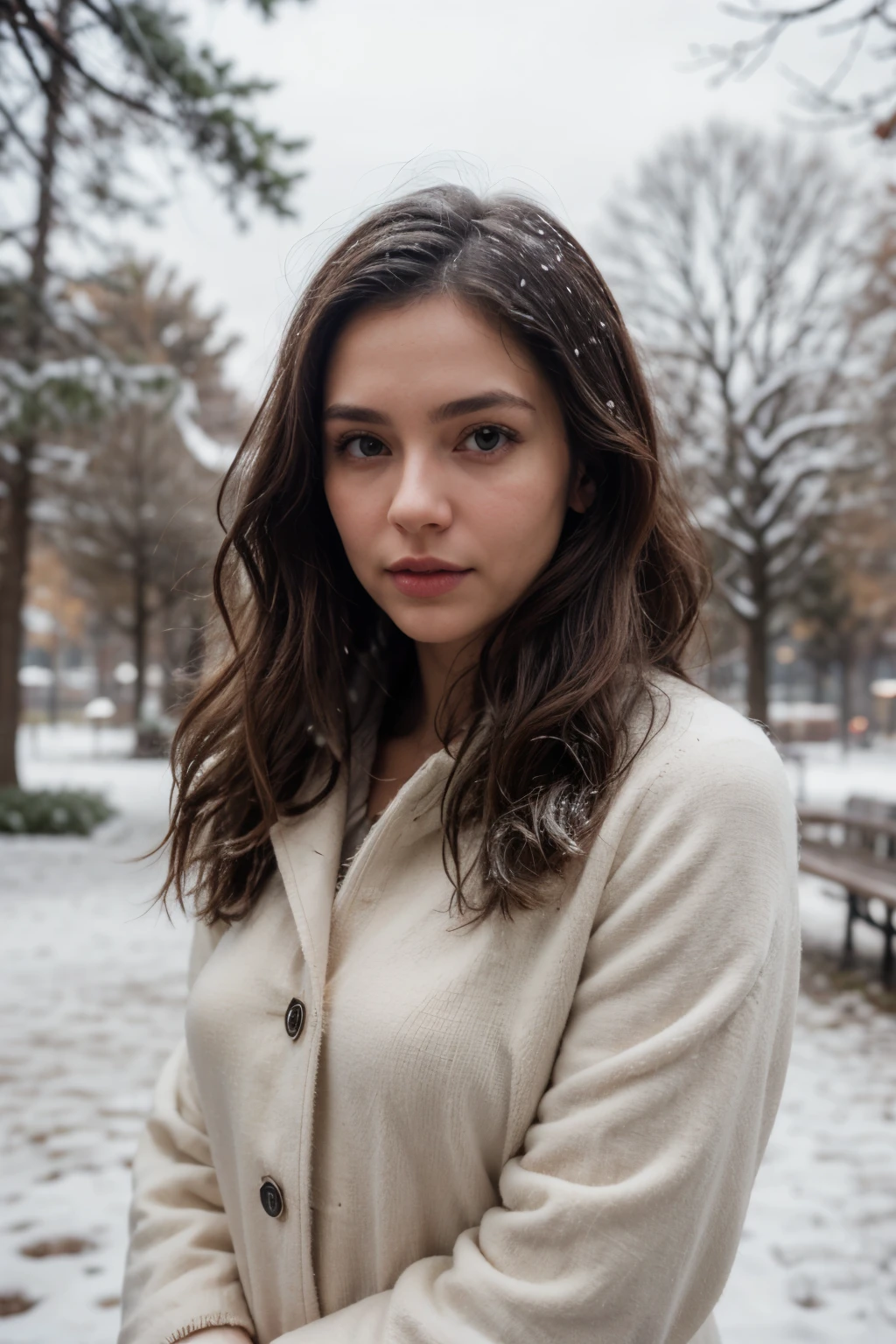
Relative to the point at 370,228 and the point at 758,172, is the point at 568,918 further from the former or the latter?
the point at 758,172

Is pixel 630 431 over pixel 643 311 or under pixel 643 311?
under

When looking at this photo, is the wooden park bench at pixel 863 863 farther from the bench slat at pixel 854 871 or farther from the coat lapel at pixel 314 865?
the coat lapel at pixel 314 865

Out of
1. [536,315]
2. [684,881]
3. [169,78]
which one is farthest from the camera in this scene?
[169,78]

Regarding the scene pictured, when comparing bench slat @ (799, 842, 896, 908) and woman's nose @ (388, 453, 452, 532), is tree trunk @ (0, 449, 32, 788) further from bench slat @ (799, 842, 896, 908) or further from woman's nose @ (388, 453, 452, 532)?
Result: woman's nose @ (388, 453, 452, 532)

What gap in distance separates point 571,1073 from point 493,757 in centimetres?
38

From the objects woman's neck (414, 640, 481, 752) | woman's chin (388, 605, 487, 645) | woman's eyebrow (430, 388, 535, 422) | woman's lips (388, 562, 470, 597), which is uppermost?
woman's eyebrow (430, 388, 535, 422)

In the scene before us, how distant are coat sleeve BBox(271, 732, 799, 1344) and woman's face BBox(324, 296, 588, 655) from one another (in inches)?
14.2

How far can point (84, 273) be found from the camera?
36.1ft

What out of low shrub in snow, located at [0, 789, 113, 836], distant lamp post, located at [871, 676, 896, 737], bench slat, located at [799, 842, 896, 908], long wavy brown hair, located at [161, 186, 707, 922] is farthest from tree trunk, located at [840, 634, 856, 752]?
long wavy brown hair, located at [161, 186, 707, 922]

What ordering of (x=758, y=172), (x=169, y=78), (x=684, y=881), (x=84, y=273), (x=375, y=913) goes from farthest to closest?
(x=758, y=172), (x=84, y=273), (x=169, y=78), (x=375, y=913), (x=684, y=881)

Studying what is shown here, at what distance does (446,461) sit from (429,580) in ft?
0.50

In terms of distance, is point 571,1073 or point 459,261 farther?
point 459,261

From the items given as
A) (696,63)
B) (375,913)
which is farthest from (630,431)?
(696,63)

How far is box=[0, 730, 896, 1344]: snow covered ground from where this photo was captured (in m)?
2.97
